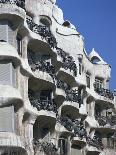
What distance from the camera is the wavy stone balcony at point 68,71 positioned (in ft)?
181

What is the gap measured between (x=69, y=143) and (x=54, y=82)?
745cm

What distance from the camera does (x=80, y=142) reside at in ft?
188

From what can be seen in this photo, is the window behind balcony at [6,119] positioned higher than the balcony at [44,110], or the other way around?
the balcony at [44,110]

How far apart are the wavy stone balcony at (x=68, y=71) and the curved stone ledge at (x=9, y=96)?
1366cm

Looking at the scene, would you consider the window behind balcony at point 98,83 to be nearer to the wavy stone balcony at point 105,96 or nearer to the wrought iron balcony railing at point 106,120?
the wavy stone balcony at point 105,96

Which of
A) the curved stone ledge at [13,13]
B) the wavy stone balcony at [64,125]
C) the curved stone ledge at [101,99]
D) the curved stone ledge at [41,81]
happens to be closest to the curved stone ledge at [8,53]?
the curved stone ledge at [13,13]

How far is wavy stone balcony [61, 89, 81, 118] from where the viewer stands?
2172 inches

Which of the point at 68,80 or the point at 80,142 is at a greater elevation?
the point at 68,80

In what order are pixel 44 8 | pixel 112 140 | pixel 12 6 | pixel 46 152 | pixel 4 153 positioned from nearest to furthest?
pixel 4 153
pixel 12 6
pixel 46 152
pixel 44 8
pixel 112 140

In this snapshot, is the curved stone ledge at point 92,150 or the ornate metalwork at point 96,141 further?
the ornate metalwork at point 96,141

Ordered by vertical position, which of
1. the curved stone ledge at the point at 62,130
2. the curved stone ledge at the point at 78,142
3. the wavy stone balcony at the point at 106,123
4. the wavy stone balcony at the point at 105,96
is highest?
the wavy stone balcony at the point at 105,96

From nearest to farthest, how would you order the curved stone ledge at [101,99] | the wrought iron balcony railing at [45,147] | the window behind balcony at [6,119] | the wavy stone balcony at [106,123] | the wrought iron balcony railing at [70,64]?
the window behind balcony at [6,119] → the wrought iron balcony railing at [45,147] → the wrought iron balcony railing at [70,64] → the curved stone ledge at [101,99] → the wavy stone balcony at [106,123]

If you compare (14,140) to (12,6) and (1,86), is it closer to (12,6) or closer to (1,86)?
(1,86)

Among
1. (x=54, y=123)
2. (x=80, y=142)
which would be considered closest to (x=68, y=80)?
(x=80, y=142)
